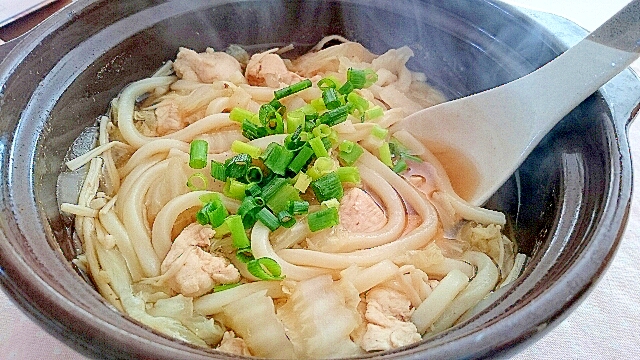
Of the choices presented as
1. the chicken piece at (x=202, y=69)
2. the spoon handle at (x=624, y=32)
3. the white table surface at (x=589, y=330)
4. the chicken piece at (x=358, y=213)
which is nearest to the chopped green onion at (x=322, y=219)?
the chicken piece at (x=358, y=213)

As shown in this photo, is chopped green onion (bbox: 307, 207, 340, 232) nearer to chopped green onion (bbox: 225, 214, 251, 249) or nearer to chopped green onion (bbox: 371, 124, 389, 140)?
chopped green onion (bbox: 225, 214, 251, 249)

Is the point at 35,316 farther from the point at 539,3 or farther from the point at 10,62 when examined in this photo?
the point at 539,3

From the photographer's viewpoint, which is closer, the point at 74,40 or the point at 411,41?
the point at 74,40

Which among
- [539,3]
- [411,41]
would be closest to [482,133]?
[411,41]

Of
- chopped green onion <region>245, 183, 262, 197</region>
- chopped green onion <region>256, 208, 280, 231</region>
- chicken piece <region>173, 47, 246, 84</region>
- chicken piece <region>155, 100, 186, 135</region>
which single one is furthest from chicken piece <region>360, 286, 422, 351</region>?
chicken piece <region>173, 47, 246, 84</region>

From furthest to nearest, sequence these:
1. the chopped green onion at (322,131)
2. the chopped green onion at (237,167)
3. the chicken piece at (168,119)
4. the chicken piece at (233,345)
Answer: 1. the chicken piece at (168,119)
2. the chopped green onion at (322,131)
3. the chopped green onion at (237,167)
4. the chicken piece at (233,345)

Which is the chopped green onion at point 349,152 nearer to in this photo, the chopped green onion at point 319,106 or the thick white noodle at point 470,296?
the chopped green onion at point 319,106
